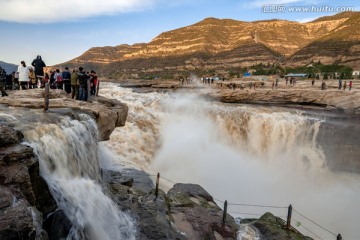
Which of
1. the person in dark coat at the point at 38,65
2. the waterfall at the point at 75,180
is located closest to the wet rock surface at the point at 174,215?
the waterfall at the point at 75,180

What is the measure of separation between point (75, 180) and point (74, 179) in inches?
2.1

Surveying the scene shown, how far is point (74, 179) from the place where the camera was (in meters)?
7.36

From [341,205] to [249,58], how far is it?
122589 millimetres

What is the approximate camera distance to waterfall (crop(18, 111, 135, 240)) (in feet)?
20.9

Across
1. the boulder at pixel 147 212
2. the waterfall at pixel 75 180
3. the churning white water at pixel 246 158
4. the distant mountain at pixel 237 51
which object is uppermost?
the distant mountain at pixel 237 51

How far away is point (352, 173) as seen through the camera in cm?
2392

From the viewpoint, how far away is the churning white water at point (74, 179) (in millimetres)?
6367

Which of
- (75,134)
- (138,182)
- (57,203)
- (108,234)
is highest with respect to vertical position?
(75,134)

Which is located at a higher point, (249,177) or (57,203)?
(57,203)

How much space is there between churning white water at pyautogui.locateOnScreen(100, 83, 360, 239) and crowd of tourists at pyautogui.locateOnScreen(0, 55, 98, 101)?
530 cm

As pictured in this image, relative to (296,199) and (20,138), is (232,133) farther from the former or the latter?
(20,138)

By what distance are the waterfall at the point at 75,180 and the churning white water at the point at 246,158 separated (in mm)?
8298

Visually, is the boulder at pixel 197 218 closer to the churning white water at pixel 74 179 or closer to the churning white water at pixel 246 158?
the churning white water at pixel 74 179

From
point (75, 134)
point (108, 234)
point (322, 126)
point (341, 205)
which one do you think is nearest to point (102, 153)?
point (75, 134)
